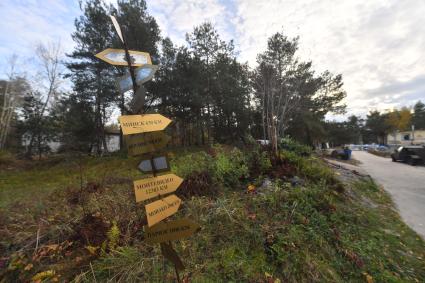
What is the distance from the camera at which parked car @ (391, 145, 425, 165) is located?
13.6 meters

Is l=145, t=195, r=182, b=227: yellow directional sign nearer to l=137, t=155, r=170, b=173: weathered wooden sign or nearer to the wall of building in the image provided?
l=137, t=155, r=170, b=173: weathered wooden sign

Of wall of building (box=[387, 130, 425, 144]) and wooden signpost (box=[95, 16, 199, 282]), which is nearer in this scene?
wooden signpost (box=[95, 16, 199, 282])

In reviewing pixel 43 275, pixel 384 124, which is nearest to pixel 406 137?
pixel 384 124

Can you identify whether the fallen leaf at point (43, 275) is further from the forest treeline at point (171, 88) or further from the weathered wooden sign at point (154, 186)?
the forest treeline at point (171, 88)

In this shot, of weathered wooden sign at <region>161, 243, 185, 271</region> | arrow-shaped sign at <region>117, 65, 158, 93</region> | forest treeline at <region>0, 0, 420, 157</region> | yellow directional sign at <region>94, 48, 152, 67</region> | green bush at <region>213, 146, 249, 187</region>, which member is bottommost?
weathered wooden sign at <region>161, 243, 185, 271</region>

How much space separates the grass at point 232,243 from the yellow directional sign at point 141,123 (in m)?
1.52

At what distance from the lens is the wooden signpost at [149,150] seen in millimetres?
1509

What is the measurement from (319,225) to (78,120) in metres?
15.6

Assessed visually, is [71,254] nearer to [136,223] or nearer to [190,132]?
[136,223]

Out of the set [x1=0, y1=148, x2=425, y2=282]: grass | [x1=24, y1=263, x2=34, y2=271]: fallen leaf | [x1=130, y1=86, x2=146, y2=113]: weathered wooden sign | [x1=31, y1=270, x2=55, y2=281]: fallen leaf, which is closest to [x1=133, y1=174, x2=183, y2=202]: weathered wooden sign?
[x1=130, y1=86, x2=146, y2=113]: weathered wooden sign

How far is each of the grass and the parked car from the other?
13.5 metres

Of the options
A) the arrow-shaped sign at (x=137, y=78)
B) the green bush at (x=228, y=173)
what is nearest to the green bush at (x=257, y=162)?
the green bush at (x=228, y=173)

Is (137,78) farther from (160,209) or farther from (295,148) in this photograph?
(295,148)

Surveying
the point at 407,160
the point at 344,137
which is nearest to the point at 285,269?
the point at 407,160
